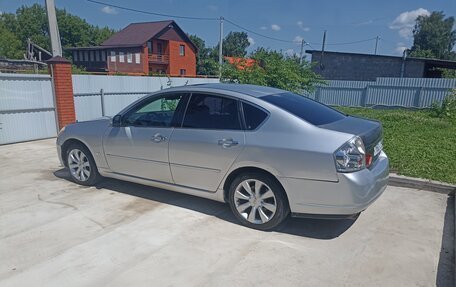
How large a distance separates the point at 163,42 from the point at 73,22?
41.6 meters

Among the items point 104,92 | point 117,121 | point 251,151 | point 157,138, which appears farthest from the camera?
point 104,92

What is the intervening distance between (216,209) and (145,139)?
128 centimetres

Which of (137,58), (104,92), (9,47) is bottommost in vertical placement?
(104,92)

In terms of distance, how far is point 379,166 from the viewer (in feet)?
11.3

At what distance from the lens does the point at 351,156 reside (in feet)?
10.0

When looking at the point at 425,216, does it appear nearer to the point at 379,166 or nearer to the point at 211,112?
the point at 379,166

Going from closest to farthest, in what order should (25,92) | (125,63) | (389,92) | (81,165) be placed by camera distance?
(81,165), (25,92), (389,92), (125,63)

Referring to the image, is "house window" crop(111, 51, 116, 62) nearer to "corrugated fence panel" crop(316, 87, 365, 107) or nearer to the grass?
"corrugated fence panel" crop(316, 87, 365, 107)

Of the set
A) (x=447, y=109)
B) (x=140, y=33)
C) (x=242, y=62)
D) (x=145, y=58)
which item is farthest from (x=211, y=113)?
(x=140, y=33)

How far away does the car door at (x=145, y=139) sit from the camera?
4066mm

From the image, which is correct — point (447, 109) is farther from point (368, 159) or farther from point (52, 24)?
point (52, 24)

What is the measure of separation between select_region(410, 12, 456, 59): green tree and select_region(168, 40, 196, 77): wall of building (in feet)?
133

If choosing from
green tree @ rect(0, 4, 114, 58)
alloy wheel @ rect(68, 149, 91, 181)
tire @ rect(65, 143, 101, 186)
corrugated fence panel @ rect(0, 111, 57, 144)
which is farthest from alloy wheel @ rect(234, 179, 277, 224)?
green tree @ rect(0, 4, 114, 58)

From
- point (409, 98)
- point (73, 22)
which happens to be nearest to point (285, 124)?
point (409, 98)
